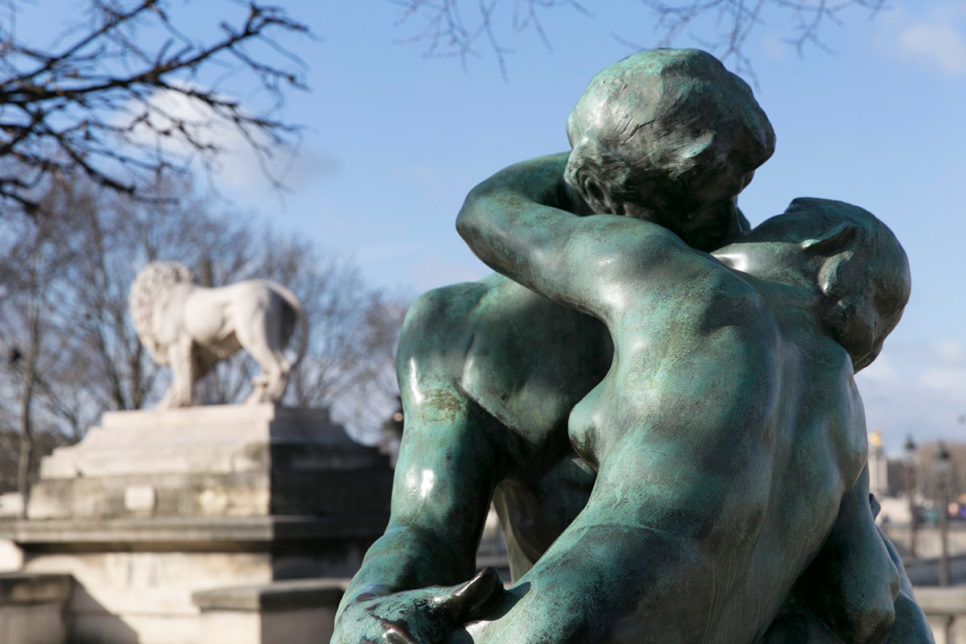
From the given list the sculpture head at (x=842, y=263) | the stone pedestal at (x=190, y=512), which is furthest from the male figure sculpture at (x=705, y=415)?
the stone pedestal at (x=190, y=512)

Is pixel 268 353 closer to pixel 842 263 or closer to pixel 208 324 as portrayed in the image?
pixel 208 324

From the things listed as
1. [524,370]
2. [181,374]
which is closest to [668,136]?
[524,370]

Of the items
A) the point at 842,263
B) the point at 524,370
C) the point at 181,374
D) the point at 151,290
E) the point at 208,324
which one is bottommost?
the point at 181,374

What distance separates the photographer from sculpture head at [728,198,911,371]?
1.51 m

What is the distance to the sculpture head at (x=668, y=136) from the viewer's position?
1490 millimetres

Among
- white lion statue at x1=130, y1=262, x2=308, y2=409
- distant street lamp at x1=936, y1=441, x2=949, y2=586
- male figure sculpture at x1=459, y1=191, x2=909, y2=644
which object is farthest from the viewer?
distant street lamp at x1=936, y1=441, x2=949, y2=586

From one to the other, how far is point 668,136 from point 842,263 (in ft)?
0.97

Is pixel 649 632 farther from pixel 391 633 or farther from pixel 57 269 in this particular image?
pixel 57 269

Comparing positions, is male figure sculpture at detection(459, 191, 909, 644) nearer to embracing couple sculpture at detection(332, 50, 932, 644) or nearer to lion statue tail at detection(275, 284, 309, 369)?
embracing couple sculpture at detection(332, 50, 932, 644)

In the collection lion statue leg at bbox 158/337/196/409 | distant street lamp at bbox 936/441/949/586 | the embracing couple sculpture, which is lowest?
distant street lamp at bbox 936/441/949/586

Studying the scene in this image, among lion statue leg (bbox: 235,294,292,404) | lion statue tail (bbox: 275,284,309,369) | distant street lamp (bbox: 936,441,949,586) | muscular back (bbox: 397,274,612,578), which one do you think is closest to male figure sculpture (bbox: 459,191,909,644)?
muscular back (bbox: 397,274,612,578)

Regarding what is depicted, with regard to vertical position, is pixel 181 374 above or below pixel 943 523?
above

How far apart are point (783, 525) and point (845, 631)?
206 mm

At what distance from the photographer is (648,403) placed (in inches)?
53.1
